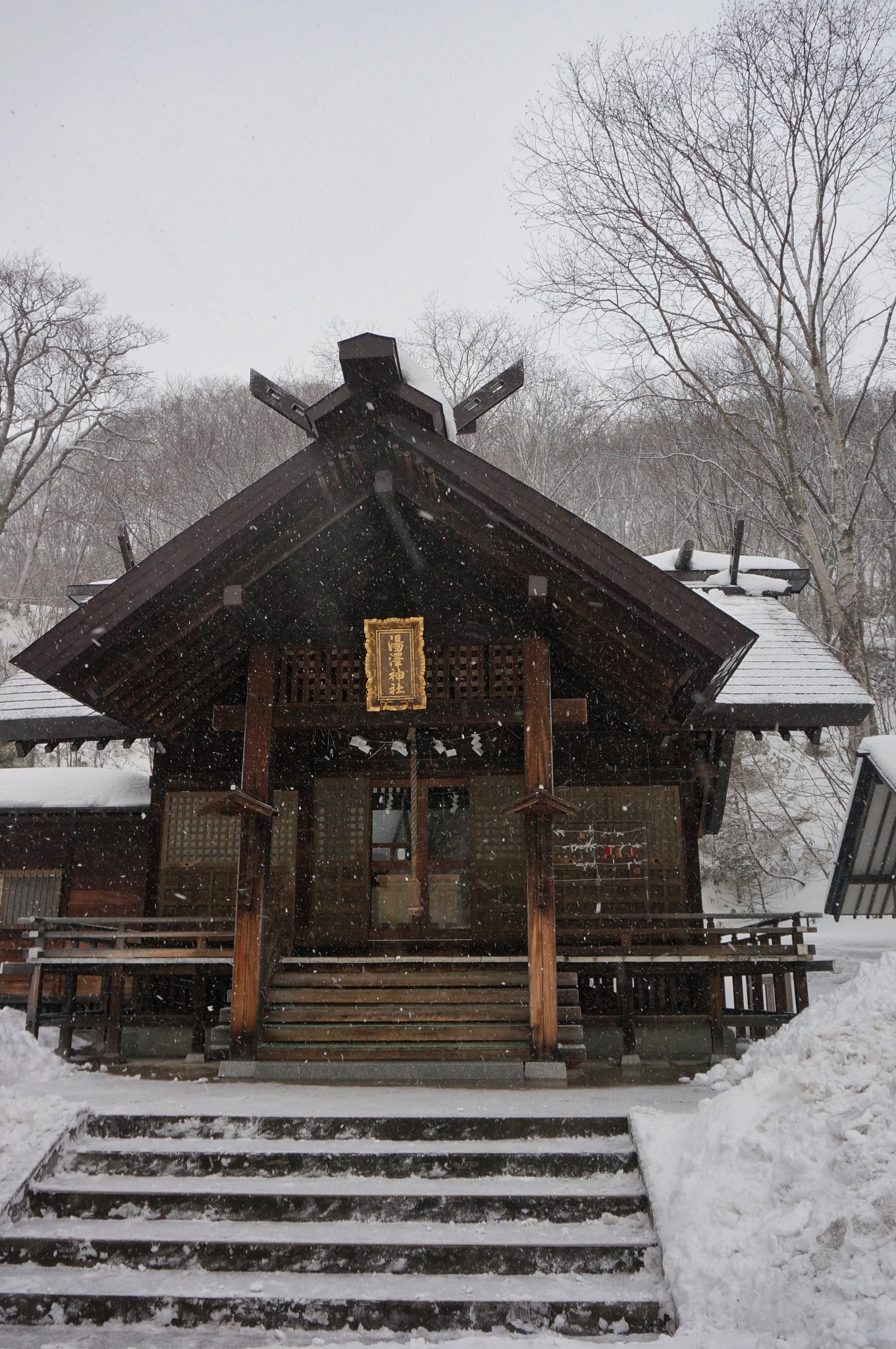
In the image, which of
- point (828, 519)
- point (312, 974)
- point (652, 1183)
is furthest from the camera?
point (828, 519)

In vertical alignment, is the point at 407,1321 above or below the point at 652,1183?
below

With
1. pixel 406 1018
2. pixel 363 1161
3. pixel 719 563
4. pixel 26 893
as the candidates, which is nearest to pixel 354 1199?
pixel 363 1161

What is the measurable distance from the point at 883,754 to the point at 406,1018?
5.95m

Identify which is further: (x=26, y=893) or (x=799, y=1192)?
(x=26, y=893)

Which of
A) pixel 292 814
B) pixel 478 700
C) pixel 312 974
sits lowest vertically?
pixel 312 974

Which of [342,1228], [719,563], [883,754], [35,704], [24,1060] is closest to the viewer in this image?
[342,1228]

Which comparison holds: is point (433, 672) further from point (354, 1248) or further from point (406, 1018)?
point (354, 1248)

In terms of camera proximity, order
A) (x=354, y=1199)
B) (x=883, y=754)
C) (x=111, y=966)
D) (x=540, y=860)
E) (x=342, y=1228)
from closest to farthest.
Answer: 1. (x=342, y=1228)
2. (x=354, y=1199)
3. (x=540, y=860)
4. (x=111, y=966)
5. (x=883, y=754)

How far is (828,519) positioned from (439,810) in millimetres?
10858

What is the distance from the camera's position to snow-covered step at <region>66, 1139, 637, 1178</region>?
5738 millimetres

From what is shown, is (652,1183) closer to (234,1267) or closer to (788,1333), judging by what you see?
(788,1333)

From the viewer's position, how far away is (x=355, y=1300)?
15.3 ft

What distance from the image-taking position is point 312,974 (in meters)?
8.82

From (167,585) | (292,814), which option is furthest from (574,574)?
(292,814)
